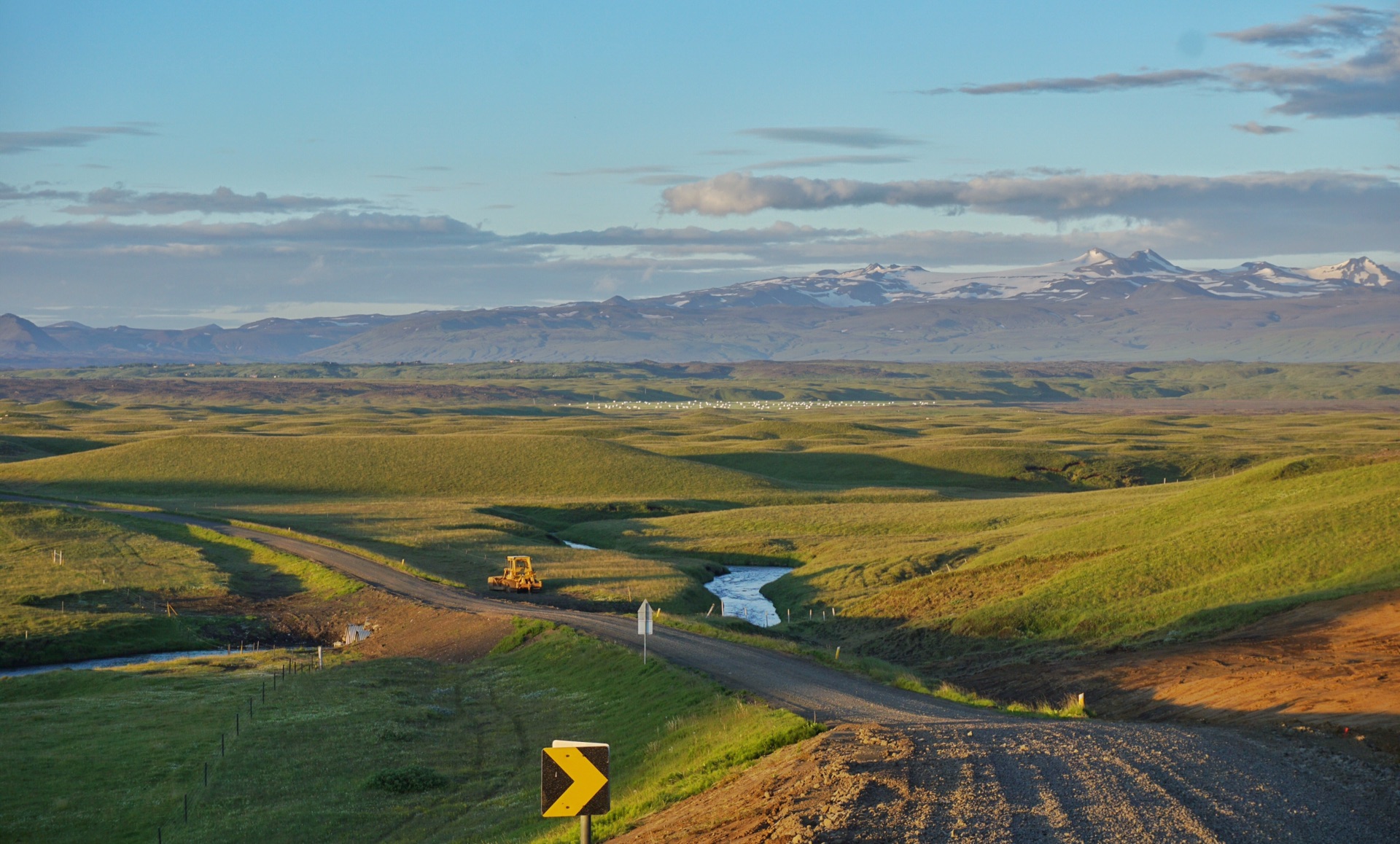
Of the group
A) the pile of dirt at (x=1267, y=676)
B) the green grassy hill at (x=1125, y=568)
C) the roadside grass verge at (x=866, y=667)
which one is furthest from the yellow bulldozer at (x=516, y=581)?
the pile of dirt at (x=1267, y=676)

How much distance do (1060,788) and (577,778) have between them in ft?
24.6

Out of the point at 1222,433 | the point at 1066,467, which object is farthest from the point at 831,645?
the point at 1222,433

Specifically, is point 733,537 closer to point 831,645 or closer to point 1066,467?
point 831,645

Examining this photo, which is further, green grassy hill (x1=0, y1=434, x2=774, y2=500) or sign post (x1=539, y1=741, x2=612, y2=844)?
green grassy hill (x1=0, y1=434, x2=774, y2=500)

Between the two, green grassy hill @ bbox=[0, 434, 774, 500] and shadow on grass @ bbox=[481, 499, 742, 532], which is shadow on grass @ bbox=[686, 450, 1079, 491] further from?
shadow on grass @ bbox=[481, 499, 742, 532]

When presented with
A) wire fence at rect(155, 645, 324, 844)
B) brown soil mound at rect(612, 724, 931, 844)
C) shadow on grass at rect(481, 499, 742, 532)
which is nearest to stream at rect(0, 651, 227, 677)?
wire fence at rect(155, 645, 324, 844)

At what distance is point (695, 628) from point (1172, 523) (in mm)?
21879

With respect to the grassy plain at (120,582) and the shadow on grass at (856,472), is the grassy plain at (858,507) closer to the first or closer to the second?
the shadow on grass at (856,472)

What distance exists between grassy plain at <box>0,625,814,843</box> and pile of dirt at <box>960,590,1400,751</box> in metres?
9.28

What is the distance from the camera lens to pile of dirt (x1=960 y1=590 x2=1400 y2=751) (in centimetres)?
2355

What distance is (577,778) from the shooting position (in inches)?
533

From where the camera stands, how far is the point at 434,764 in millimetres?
29062

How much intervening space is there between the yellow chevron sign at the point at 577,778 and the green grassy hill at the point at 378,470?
3566 inches

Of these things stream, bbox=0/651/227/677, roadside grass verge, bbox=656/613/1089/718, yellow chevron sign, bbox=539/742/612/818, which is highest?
yellow chevron sign, bbox=539/742/612/818
